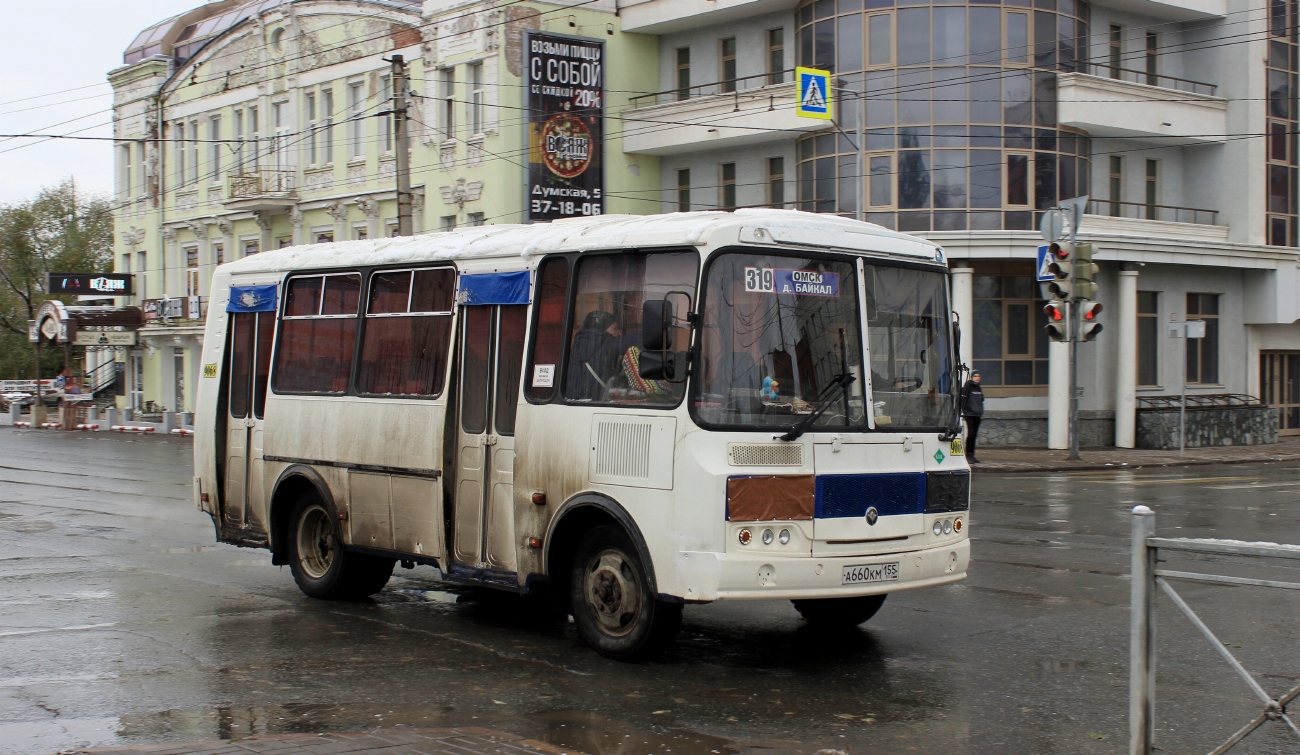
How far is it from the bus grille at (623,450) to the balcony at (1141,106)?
2632 cm

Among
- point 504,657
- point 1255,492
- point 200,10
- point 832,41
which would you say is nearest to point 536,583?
Result: point 504,657

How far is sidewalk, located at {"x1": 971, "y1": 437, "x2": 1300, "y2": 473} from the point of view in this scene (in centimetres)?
2642

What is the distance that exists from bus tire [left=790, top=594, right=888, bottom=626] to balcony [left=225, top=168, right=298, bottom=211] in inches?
1522

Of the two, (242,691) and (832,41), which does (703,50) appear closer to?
(832,41)

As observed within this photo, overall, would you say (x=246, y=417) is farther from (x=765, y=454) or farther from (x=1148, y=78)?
(x=1148, y=78)

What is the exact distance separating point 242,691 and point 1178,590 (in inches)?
201

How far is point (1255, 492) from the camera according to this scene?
20.3 meters

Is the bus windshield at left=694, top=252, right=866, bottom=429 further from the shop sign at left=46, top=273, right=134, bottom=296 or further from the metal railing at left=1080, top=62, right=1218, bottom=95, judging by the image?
the shop sign at left=46, top=273, right=134, bottom=296

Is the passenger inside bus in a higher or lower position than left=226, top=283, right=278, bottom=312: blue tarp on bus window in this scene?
lower

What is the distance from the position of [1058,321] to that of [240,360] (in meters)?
17.1

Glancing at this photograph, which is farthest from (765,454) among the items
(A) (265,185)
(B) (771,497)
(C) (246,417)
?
(A) (265,185)

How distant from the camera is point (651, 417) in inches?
321

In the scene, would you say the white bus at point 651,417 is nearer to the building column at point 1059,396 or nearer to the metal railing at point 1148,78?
the building column at point 1059,396

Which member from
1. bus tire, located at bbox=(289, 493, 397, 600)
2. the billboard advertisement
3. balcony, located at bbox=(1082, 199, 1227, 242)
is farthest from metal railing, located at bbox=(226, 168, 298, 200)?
bus tire, located at bbox=(289, 493, 397, 600)
